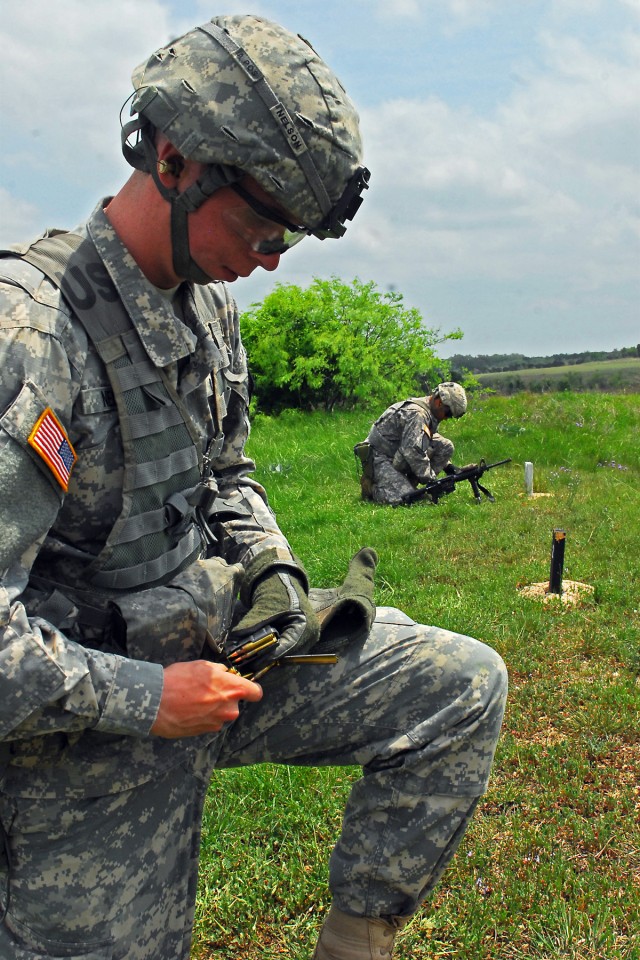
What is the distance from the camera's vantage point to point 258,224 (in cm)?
216

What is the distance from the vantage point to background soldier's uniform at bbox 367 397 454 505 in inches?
409

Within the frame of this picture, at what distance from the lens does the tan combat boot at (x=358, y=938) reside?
2.37 meters

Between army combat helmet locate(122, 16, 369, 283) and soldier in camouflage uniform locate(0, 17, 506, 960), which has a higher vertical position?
army combat helmet locate(122, 16, 369, 283)

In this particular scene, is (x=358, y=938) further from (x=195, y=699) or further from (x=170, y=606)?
(x=170, y=606)

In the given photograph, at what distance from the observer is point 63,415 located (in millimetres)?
1944

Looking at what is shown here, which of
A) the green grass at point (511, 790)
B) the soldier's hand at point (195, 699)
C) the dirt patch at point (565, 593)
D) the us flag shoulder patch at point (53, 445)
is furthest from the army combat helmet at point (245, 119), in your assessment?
the dirt patch at point (565, 593)

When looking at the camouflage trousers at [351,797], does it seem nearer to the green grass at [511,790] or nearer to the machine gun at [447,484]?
the green grass at [511,790]

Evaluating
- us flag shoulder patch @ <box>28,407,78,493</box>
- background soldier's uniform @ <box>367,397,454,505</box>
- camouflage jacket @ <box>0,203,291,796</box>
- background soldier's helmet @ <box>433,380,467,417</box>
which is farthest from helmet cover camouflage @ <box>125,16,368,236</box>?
background soldier's helmet @ <box>433,380,467,417</box>

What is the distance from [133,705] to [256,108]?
1347 mm

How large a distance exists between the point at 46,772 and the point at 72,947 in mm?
411

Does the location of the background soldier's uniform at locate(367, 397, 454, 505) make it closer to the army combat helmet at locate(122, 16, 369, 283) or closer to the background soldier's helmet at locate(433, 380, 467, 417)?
the background soldier's helmet at locate(433, 380, 467, 417)

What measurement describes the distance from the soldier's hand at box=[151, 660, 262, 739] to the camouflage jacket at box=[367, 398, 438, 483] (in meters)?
8.67

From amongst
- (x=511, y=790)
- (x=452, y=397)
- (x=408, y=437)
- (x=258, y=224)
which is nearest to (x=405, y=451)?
(x=408, y=437)

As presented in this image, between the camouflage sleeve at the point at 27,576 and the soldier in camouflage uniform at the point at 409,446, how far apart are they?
27.2 feet
